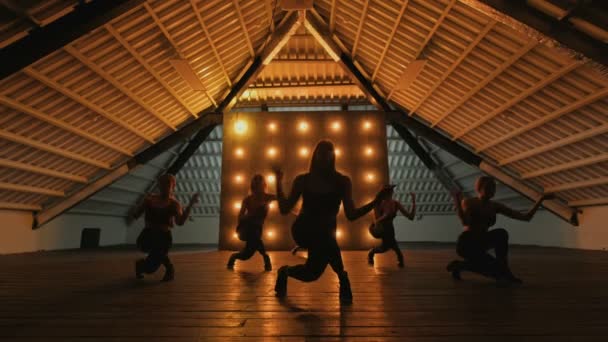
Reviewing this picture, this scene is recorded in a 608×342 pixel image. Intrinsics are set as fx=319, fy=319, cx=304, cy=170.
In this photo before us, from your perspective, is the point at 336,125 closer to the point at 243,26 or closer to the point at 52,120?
the point at 243,26

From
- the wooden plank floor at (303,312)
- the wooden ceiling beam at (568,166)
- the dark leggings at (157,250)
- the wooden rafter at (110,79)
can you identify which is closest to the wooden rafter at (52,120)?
the wooden rafter at (110,79)

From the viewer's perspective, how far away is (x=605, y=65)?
705 centimetres

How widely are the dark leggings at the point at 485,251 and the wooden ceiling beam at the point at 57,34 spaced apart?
28.6 feet

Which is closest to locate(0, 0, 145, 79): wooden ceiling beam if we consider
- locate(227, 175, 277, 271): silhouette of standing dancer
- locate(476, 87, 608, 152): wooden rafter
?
locate(227, 175, 277, 271): silhouette of standing dancer

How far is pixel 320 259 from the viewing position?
10.1 ft

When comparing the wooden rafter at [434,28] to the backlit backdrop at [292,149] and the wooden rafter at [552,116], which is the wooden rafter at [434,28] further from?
the wooden rafter at [552,116]

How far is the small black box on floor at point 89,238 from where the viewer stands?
16661 millimetres

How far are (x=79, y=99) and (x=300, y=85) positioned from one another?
9.08 meters

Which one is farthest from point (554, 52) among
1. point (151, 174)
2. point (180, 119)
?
point (151, 174)

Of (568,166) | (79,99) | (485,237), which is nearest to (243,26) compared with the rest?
(79,99)

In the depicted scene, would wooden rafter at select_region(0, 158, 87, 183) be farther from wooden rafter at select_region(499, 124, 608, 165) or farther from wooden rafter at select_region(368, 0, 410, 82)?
wooden rafter at select_region(499, 124, 608, 165)

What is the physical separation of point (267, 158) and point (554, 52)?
10.2 m

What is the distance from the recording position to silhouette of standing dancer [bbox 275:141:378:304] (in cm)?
309

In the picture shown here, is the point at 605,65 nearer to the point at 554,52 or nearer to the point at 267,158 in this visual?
the point at 554,52
